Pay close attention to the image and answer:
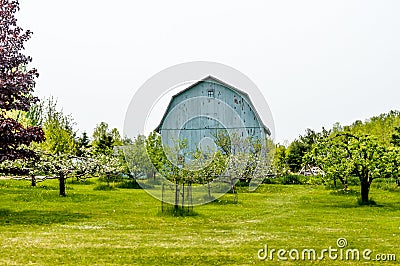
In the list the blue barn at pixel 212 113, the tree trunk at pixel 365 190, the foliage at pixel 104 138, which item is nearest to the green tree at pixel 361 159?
the tree trunk at pixel 365 190

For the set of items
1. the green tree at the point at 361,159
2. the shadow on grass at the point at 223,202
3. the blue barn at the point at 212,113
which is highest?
the blue barn at the point at 212,113

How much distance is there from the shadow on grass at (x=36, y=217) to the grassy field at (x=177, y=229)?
0.09 feet

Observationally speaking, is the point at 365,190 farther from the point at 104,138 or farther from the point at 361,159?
the point at 104,138

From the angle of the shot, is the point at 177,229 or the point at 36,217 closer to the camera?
the point at 177,229

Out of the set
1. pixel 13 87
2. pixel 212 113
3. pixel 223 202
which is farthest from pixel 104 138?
pixel 13 87

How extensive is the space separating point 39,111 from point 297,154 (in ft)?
99.0

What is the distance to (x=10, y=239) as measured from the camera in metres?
11.8

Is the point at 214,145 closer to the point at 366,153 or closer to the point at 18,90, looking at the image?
the point at 366,153

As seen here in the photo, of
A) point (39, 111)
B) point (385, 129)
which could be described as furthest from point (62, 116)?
point (385, 129)

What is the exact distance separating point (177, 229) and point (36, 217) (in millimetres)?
4952

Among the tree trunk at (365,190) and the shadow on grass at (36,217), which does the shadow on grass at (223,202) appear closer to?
the tree trunk at (365,190)

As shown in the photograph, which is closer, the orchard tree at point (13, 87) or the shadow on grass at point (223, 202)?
the orchard tree at point (13, 87)

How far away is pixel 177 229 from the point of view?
45.9 ft

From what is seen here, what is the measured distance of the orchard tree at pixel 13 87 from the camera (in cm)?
1662
